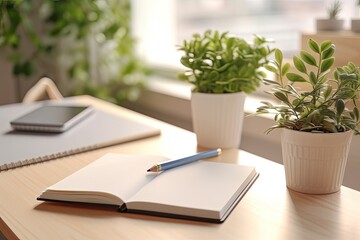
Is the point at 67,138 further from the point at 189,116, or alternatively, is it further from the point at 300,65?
the point at 189,116

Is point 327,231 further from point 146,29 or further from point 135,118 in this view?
point 146,29

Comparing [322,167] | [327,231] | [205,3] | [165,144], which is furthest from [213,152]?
[205,3]

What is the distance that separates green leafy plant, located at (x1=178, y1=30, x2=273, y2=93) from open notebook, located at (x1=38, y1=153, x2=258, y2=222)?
196mm

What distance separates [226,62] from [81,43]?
1.27 meters

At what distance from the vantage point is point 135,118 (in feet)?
4.65

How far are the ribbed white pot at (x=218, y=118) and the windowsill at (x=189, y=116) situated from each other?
0.77 feet

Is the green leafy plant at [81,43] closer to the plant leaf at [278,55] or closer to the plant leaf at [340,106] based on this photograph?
the plant leaf at [278,55]

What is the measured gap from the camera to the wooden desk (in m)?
0.74

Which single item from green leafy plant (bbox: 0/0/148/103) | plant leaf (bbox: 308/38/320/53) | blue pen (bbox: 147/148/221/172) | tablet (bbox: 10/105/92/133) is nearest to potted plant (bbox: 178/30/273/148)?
blue pen (bbox: 147/148/221/172)

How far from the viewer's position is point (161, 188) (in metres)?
0.87

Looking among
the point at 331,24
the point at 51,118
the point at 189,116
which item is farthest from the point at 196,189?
the point at 189,116

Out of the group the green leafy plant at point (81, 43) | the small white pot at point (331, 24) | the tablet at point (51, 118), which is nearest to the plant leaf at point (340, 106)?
the small white pot at point (331, 24)

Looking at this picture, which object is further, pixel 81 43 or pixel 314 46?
pixel 81 43

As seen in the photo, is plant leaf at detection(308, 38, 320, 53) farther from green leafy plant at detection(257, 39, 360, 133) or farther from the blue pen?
the blue pen
